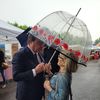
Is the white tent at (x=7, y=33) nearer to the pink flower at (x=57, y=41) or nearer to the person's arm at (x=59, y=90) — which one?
the pink flower at (x=57, y=41)

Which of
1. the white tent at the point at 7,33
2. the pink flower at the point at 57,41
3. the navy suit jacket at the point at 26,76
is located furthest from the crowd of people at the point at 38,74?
the white tent at the point at 7,33

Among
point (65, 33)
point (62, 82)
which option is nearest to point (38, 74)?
point (62, 82)

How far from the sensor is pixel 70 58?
3645 millimetres

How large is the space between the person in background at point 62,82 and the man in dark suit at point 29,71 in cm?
18

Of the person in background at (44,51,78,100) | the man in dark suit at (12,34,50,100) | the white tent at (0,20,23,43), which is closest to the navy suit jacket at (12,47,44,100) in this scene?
the man in dark suit at (12,34,50,100)

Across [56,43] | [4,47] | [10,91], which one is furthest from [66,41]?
[4,47]

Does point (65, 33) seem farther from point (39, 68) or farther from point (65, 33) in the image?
point (39, 68)

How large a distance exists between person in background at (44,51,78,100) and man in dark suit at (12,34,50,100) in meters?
0.18

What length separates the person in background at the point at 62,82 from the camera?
3.57 metres

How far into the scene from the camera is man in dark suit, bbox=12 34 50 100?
12.2 feet

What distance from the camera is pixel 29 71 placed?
147 inches

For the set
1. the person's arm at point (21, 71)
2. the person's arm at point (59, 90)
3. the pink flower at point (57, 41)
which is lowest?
the person's arm at point (59, 90)

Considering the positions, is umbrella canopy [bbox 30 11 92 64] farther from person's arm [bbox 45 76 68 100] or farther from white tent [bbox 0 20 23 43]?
white tent [bbox 0 20 23 43]

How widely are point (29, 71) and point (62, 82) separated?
440mm
